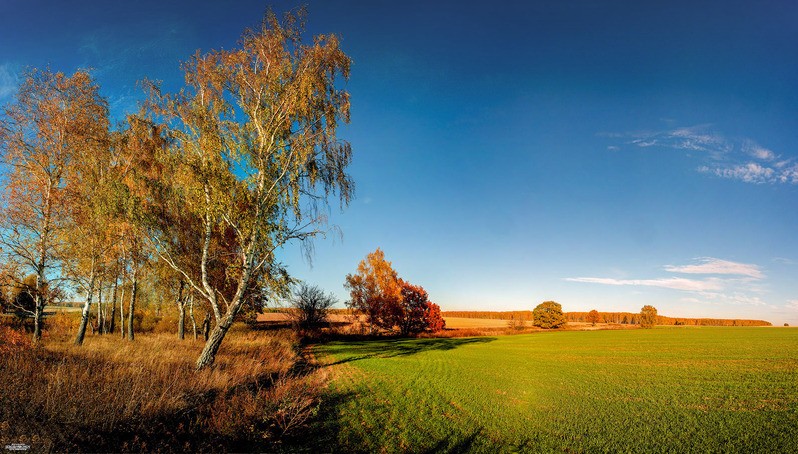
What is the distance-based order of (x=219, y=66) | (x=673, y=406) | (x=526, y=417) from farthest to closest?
(x=219, y=66)
(x=673, y=406)
(x=526, y=417)

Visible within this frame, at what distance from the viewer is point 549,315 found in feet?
279

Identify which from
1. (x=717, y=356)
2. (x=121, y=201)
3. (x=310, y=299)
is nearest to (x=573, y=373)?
(x=717, y=356)

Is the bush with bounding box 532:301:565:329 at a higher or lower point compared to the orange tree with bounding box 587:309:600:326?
higher

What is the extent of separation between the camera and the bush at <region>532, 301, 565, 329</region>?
85.1 m

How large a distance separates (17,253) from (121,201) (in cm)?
938

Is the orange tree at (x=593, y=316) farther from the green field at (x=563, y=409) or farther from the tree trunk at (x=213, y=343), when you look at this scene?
the tree trunk at (x=213, y=343)

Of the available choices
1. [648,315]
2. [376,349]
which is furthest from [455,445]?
[648,315]

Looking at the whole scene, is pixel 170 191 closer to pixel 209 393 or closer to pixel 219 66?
pixel 219 66

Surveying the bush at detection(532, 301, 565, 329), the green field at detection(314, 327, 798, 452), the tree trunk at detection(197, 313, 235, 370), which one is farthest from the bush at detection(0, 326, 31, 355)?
the bush at detection(532, 301, 565, 329)

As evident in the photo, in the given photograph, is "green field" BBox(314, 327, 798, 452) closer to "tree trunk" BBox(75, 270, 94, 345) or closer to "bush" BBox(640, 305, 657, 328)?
"tree trunk" BBox(75, 270, 94, 345)

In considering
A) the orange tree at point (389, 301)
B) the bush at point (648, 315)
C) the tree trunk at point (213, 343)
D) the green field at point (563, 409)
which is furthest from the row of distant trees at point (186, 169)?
the bush at point (648, 315)

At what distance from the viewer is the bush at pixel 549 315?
85062mm

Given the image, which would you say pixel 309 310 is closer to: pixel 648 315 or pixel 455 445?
pixel 455 445

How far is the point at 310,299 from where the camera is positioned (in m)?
45.7
